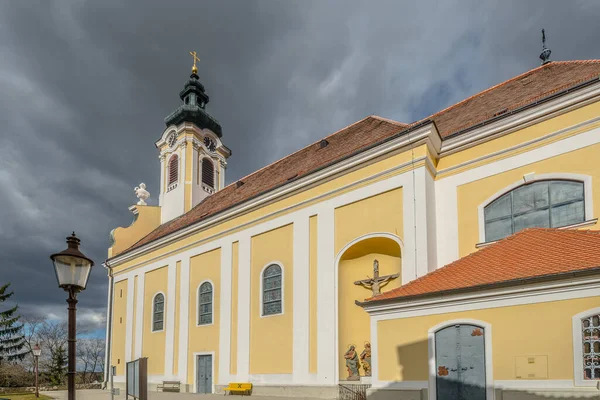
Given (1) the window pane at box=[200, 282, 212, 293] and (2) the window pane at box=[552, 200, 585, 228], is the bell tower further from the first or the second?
(2) the window pane at box=[552, 200, 585, 228]

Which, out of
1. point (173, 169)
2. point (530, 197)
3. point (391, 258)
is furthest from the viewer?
point (173, 169)

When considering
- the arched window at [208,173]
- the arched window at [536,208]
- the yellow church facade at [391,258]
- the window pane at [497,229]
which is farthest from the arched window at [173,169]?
the arched window at [536,208]

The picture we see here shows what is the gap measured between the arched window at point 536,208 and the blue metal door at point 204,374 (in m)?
12.8

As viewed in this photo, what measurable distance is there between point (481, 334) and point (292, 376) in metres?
8.26

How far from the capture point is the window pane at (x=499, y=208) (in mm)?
12648

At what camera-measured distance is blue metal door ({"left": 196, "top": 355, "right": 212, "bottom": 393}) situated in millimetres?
19422

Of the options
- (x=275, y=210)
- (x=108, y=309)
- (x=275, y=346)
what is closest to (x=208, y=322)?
(x=275, y=346)

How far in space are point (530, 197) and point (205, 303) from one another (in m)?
14.2

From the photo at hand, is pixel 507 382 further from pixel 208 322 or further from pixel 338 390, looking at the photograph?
pixel 208 322

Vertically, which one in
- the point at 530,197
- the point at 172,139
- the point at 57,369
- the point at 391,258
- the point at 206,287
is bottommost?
the point at 57,369

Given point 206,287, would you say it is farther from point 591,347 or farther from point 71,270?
point 591,347

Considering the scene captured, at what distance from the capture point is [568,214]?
11445mm

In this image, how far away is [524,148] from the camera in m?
12.6

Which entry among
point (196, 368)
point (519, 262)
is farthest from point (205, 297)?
point (519, 262)
